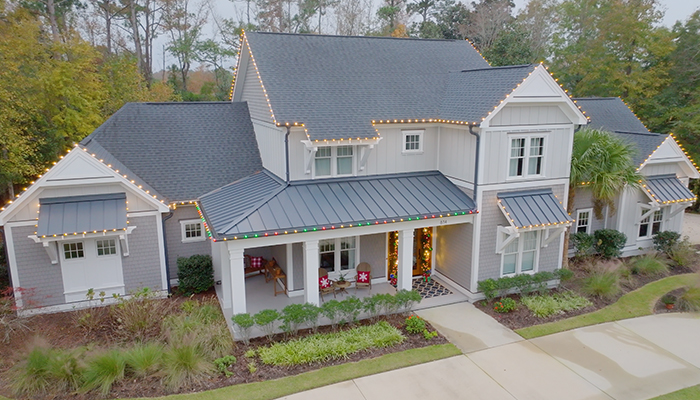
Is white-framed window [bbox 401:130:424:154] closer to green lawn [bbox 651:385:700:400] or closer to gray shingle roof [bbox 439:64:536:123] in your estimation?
gray shingle roof [bbox 439:64:536:123]

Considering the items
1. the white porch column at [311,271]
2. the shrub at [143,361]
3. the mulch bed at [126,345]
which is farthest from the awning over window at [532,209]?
the shrub at [143,361]

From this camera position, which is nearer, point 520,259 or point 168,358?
point 168,358

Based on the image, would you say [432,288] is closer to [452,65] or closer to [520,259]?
[520,259]

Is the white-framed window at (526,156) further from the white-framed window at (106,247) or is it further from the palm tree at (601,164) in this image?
the white-framed window at (106,247)

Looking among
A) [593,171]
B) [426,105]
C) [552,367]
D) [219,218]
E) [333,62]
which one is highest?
[333,62]

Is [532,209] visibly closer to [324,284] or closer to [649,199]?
[324,284]

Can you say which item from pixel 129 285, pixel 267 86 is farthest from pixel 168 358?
pixel 267 86
